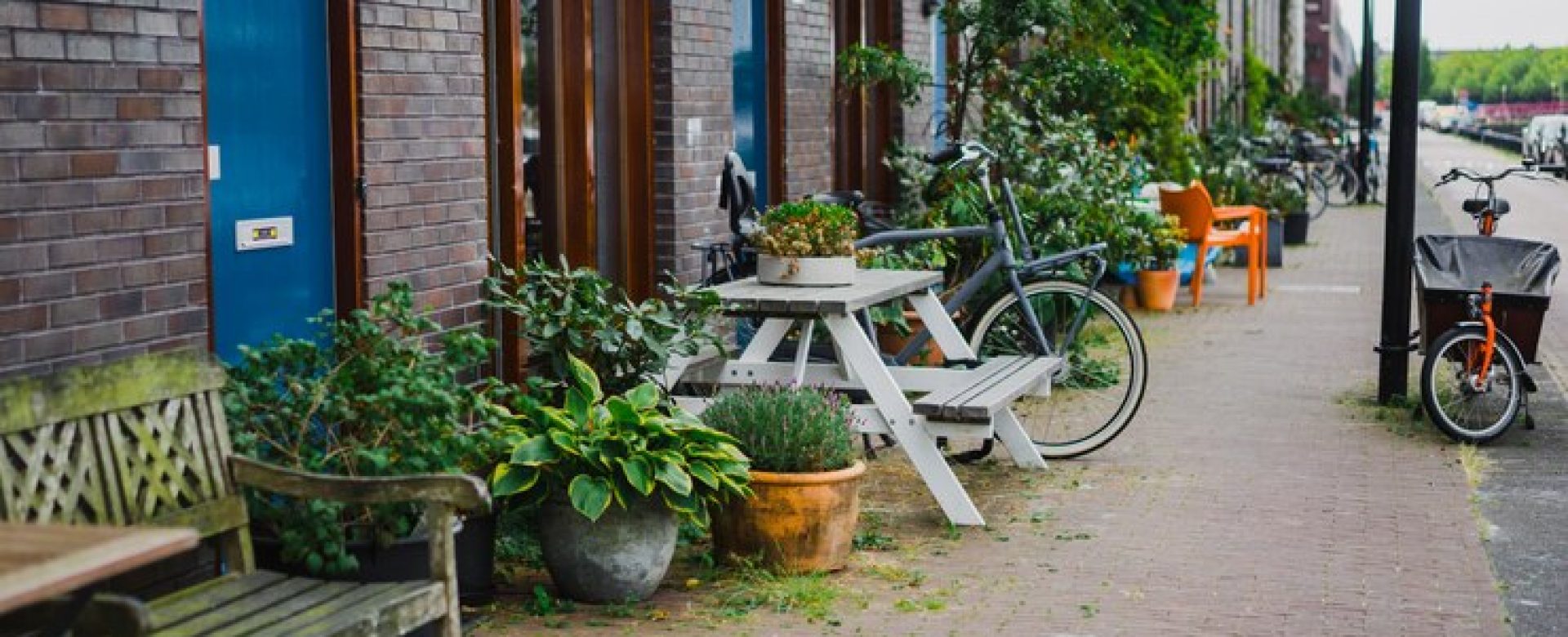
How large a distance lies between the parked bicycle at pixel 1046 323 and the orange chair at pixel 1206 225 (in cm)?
647

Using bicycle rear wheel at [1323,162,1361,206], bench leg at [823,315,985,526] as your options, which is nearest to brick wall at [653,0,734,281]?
bench leg at [823,315,985,526]

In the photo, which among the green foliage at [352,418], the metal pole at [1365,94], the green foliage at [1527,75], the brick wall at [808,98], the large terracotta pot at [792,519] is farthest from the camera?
the green foliage at [1527,75]

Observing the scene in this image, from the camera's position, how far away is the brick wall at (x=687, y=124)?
925 centimetres

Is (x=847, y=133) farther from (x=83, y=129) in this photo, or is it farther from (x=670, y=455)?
(x=83, y=129)

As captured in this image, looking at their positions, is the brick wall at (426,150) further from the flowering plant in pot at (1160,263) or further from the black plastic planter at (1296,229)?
the black plastic planter at (1296,229)

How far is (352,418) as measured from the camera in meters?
5.59

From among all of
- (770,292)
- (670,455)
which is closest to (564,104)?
(770,292)

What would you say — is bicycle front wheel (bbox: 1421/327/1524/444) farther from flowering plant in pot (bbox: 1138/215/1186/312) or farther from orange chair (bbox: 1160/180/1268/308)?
orange chair (bbox: 1160/180/1268/308)

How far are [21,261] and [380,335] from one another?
1.05 meters

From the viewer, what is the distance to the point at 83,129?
5.34 metres

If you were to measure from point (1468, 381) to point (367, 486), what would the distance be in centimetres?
608

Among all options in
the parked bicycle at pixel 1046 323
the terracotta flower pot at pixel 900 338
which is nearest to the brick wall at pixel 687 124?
the parked bicycle at pixel 1046 323

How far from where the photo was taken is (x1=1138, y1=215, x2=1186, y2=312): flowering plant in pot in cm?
1395

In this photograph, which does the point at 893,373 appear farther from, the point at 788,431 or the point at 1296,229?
the point at 1296,229
